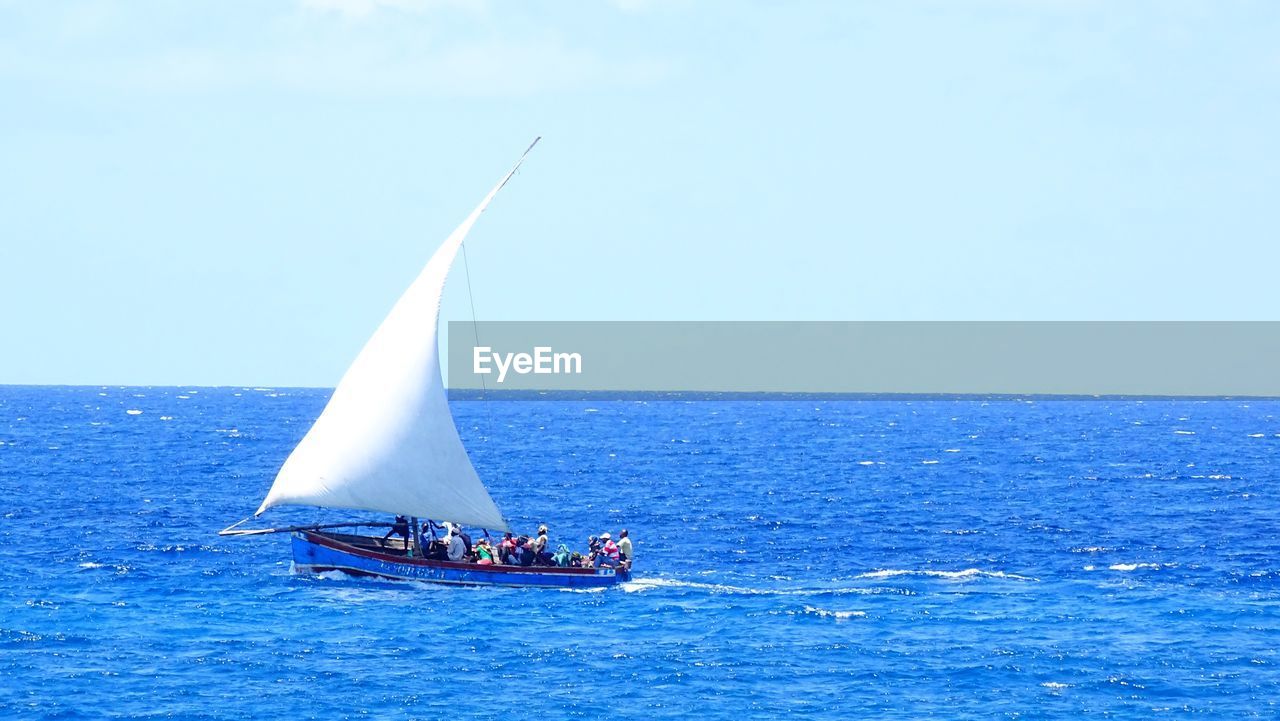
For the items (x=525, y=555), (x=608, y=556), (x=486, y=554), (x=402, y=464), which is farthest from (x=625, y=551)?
(x=402, y=464)

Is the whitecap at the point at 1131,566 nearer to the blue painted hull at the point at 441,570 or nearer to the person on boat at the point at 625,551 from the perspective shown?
the person on boat at the point at 625,551

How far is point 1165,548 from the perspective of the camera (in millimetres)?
56969

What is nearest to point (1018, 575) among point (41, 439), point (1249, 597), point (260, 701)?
point (1249, 597)

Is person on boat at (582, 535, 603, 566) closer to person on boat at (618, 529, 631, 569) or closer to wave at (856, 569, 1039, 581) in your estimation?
person on boat at (618, 529, 631, 569)

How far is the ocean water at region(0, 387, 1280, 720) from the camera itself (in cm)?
3391

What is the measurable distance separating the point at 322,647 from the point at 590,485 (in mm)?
46046

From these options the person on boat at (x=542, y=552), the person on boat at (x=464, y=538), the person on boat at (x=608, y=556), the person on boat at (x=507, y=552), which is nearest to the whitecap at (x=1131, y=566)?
the person on boat at (x=608, y=556)

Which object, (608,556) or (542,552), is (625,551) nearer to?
(608,556)

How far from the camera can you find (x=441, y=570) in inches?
1852

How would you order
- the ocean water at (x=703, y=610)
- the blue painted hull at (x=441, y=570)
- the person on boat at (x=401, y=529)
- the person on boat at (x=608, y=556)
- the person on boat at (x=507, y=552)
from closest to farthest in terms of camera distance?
the ocean water at (x=703, y=610)
the blue painted hull at (x=441, y=570)
the person on boat at (x=608, y=556)
the person on boat at (x=507, y=552)
the person on boat at (x=401, y=529)

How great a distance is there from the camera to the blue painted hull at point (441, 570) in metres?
46.8

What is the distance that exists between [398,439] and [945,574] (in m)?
17.3

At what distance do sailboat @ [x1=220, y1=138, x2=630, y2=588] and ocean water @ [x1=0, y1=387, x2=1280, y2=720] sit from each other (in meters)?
0.78

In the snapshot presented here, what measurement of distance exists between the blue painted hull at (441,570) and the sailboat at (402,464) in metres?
0.03
